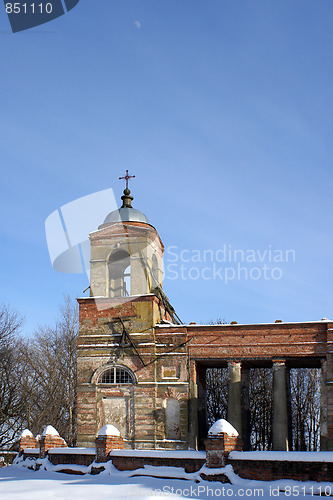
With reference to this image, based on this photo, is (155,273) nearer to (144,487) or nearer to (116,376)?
(116,376)

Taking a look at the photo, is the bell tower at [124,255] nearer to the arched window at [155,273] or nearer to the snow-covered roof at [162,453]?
the arched window at [155,273]

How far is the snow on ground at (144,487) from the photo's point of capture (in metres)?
12.9

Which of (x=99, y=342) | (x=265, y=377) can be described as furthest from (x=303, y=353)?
(x=265, y=377)

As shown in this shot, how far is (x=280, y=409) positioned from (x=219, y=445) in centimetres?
1025

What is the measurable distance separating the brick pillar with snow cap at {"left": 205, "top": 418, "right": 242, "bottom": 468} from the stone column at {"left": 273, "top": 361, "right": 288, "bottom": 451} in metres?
9.45

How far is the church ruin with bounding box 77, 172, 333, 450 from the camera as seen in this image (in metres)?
24.6

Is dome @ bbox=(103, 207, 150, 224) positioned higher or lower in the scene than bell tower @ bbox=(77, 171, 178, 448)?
higher

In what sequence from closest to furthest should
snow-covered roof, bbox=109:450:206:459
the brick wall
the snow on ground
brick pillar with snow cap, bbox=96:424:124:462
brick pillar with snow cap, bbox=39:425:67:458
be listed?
the snow on ground < the brick wall < snow-covered roof, bbox=109:450:206:459 < brick pillar with snow cap, bbox=96:424:124:462 < brick pillar with snow cap, bbox=39:425:67:458

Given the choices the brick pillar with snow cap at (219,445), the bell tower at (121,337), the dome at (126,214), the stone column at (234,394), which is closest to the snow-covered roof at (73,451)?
the brick pillar with snow cap at (219,445)

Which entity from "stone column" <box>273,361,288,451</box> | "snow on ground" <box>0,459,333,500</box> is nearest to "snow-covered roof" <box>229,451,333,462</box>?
"snow on ground" <box>0,459,333,500</box>

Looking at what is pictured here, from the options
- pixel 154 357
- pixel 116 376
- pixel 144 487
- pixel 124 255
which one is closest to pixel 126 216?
pixel 124 255

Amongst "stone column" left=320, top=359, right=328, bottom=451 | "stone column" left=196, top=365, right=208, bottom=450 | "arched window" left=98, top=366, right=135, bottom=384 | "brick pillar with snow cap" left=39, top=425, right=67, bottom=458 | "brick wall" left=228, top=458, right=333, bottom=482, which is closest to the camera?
"brick wall" left=228, top=458, right=333, bottom=482

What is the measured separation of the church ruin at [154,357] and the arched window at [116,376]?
0.04 meters

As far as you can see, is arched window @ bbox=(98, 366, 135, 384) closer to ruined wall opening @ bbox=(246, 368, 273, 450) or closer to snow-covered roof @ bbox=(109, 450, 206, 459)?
snow-covered roof @ bbox=(109, 450, 206, 459)
